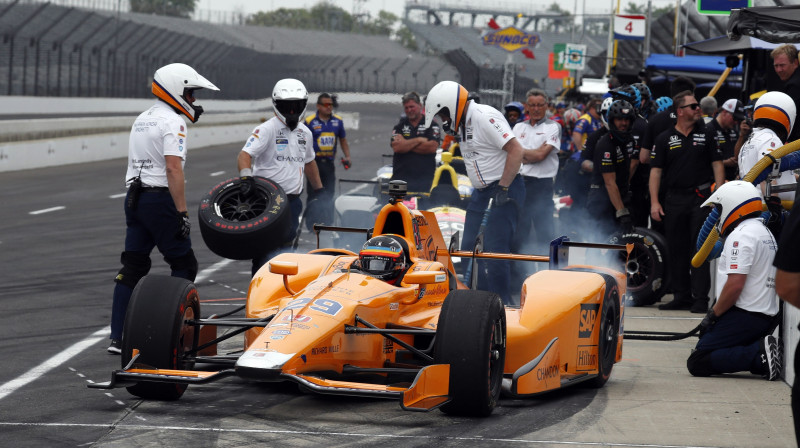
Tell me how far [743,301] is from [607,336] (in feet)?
3.21

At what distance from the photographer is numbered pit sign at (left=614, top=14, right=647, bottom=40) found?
30797mm

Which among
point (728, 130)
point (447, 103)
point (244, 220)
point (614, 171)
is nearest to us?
point (244, 220)

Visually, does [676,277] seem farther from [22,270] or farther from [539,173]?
[22,270]

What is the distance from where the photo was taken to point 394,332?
21.7 feet

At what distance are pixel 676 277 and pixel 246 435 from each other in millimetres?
6472

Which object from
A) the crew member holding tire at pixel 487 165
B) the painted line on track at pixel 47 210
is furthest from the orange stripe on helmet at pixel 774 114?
the painted line on track at pixel 47 210

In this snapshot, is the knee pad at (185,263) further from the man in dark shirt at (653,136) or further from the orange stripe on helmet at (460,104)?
the man in dark shirt at (653,136)

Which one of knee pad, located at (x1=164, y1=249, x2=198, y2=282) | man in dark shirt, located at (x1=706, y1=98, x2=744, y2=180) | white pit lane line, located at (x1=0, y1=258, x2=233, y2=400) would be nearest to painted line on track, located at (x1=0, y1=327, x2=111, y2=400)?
white pit lane line, located at (x1=0, y1=258, x2=233, y2=400)

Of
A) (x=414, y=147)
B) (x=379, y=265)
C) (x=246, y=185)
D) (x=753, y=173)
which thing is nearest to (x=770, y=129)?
(x=753, y=173)

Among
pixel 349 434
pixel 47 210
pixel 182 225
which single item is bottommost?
pixel 47 210

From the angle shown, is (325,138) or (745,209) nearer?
(745,209)

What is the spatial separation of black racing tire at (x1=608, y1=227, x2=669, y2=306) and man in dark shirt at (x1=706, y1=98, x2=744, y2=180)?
43.4 inches

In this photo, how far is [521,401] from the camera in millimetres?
7129

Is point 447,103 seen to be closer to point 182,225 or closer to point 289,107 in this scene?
point 289,107
